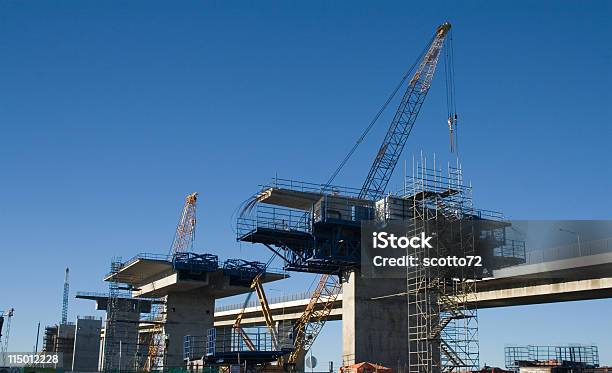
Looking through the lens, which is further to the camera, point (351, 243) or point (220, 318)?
point (220, 318)

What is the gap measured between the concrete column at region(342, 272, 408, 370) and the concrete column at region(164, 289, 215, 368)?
2876 centimetres

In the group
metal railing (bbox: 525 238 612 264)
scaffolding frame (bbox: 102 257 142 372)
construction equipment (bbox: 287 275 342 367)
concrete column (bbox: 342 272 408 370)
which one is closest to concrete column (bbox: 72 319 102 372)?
scaffolding frame (bbox: 102 257 142 372)

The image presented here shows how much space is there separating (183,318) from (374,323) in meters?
31.4

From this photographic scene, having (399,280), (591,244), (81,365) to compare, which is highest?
(591,244)

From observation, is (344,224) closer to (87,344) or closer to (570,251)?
(570,251)

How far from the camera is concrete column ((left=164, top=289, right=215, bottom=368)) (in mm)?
77062

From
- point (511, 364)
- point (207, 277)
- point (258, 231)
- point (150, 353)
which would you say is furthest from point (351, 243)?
point (150, 353)

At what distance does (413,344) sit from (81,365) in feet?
190

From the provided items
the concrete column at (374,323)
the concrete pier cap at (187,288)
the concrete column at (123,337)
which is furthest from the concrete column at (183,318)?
the concrete column at (374,323)

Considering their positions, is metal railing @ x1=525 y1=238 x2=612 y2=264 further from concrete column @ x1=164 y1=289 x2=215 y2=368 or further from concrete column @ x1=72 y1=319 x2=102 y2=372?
concrete column @ x1=72 y1=319 x2=102 y2=372

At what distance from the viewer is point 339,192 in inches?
2253

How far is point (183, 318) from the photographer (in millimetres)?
78562

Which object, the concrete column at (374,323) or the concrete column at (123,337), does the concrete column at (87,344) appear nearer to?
the concrete column at (123,337)

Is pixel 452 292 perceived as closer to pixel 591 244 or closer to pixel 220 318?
pixel 591 244
